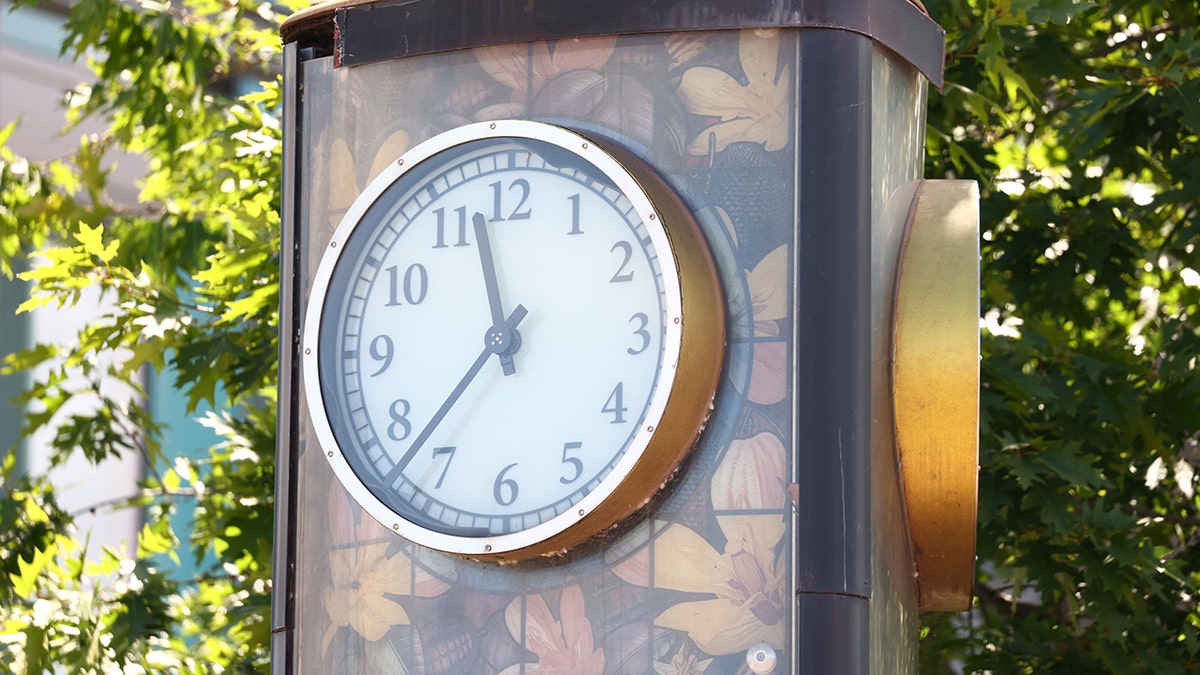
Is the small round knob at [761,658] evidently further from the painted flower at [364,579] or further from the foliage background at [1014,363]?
the foliage background at [1014,363]

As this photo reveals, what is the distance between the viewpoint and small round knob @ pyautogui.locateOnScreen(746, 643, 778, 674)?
251 centimetres

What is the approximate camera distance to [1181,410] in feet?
16.1

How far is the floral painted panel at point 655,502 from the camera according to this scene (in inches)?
101

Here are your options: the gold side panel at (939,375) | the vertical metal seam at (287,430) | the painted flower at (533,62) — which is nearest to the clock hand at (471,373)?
the vertical metal seam at (287,430)

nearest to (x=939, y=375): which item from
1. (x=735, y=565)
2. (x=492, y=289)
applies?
(x=735, y=565)

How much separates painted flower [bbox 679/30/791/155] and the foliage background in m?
2.03

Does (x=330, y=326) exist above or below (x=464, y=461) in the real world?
above

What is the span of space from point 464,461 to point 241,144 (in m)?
3.04

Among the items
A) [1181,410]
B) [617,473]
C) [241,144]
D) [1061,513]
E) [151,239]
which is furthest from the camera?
[151,239]

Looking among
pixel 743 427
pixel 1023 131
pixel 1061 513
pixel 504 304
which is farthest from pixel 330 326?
pixel 1023 131

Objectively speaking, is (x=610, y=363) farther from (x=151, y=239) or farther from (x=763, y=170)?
(x=151, y=239)

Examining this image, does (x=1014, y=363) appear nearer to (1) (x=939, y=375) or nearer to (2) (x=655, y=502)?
(1) (x=939, y=375)

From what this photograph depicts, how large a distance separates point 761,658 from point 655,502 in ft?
0.90

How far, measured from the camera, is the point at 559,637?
103 inches
